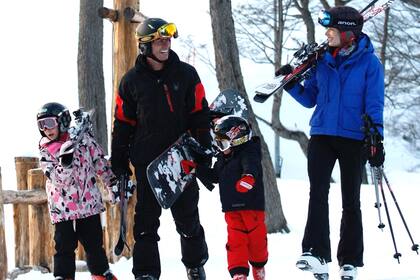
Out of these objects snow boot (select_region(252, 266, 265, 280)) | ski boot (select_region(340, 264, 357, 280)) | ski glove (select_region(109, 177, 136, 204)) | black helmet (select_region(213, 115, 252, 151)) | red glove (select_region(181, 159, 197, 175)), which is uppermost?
black helmet (select_region(213, 115, 252, 151))

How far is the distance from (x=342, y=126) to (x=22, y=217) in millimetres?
4937

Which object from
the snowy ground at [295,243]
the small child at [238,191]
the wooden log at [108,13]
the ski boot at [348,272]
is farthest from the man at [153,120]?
the wooden log at [108,13]

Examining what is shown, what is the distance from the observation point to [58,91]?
33.2 metres

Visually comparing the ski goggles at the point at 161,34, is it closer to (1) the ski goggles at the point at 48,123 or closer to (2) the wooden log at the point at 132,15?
(1) the ski goggles at the point at 48,123

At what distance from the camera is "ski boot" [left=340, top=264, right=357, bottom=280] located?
624cm

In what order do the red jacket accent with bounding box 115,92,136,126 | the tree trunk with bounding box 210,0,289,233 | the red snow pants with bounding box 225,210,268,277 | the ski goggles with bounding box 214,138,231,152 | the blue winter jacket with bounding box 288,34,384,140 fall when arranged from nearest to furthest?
the blue winter jacket with bounding box 288,34,384,140, the red jacket accent with bounding box 115,92,136,126, the red snow pants with bounding box 225,210,268,277, the ski goggles with bounding box 214,138,231,152, the tree trunk with bounding box 210,0,289,233

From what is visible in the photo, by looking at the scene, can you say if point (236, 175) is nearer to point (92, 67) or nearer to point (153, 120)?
point (153, 120)

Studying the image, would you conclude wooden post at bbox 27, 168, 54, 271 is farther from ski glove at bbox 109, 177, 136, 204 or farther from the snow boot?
the snow boot

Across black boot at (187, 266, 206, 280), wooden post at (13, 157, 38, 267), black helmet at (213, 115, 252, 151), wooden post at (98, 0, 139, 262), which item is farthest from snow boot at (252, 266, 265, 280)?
wooden post at (13, 157, 38, 267)

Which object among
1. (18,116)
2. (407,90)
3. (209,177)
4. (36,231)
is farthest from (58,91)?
(209,177)

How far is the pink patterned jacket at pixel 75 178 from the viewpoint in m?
6.66

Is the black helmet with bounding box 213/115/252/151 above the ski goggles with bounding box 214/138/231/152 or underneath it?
above

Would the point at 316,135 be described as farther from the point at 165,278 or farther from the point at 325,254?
the point at 165,278

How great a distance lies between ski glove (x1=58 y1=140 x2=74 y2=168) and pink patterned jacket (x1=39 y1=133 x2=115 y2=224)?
87mm
